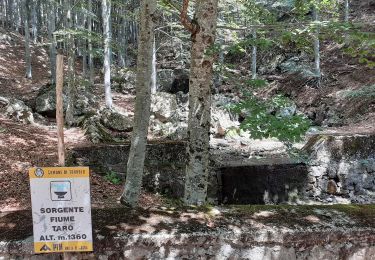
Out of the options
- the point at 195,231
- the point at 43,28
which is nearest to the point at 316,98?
the point at 195,231

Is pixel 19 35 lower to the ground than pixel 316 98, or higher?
higher

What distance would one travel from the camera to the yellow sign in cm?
235

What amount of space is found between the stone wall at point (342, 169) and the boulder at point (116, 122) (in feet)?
19.6

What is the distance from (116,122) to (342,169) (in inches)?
281

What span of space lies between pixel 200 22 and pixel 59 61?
201 centimetres

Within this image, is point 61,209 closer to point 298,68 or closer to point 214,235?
point 214,235

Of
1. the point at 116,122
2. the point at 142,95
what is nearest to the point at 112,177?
the point at 142,95

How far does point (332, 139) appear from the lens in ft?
28.7

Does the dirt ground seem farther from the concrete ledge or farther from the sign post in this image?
the sign post

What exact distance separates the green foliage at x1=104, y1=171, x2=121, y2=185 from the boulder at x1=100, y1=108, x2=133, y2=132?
12.2 ft

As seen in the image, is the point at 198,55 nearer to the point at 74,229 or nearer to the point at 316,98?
the point at 74,229

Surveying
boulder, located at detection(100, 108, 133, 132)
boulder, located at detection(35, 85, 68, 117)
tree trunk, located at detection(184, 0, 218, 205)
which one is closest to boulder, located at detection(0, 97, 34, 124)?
boulder, located at detection(35, 85, 68, 117)

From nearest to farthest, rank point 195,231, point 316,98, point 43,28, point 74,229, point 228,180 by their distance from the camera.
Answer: point 74,229, point 195,231, point 228,180, point 316,98, point 43,28

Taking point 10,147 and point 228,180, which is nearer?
point 10,147
